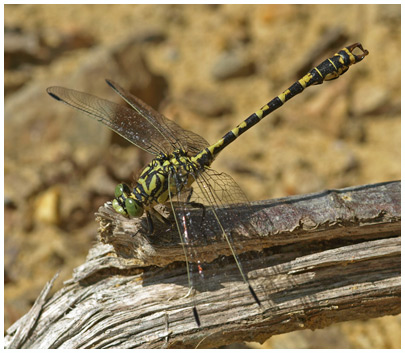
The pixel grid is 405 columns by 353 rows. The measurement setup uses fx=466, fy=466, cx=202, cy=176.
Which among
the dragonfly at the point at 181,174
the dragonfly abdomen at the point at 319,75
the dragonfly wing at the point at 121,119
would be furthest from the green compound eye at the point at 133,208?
the dragonfly abdomen at the point at 319,75

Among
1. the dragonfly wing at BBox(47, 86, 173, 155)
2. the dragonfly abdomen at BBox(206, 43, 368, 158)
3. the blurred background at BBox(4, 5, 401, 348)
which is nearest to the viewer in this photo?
the dragonfly abdomen at BBox(206, 43, 368, 158)

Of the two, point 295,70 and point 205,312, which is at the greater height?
point 295,70

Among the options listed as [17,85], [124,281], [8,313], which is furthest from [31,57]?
[124,281]

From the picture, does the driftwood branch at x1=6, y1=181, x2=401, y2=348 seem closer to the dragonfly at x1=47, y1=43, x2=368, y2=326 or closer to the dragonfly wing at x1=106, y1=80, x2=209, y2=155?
the dragonfly at x1=47, y1=43, x2=368, y2=326

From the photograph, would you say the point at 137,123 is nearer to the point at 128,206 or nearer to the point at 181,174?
the point at 181,174

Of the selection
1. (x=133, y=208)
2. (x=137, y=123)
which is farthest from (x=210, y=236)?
(x=137, y=123)

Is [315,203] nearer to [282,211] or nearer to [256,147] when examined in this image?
[282,211]

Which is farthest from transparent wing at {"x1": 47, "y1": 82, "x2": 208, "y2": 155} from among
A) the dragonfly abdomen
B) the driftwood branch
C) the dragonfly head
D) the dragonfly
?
the driftwood branch
